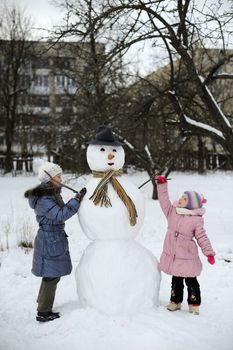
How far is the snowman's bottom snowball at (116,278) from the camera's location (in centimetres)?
401

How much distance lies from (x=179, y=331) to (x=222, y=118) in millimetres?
4725

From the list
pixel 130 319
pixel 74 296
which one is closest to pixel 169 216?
pixel 130 319

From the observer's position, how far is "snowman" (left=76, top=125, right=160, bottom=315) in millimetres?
4020

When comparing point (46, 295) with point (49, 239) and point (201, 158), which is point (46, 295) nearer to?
point (49, 239)

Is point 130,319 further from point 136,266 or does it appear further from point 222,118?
point 222,118

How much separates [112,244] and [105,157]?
85 cm

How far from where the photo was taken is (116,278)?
4016 mm

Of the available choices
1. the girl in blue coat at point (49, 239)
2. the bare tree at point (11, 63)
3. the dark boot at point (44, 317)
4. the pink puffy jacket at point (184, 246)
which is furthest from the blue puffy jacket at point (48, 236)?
the bare tree at point (11, 63)

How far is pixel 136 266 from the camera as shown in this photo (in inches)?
161

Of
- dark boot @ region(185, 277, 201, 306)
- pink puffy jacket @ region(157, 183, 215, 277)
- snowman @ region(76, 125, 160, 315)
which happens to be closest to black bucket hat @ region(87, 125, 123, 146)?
snowman @ region(76, 125, 160, 315)

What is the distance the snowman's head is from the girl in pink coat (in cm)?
78

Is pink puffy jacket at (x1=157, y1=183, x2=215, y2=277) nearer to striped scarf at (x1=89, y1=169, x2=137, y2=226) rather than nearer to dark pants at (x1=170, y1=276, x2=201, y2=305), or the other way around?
dark pants at (x1=170, y1=276, x2=201, y2=305)

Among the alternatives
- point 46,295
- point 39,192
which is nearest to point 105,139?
point 39,192

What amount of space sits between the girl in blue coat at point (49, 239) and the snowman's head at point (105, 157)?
288 mm
